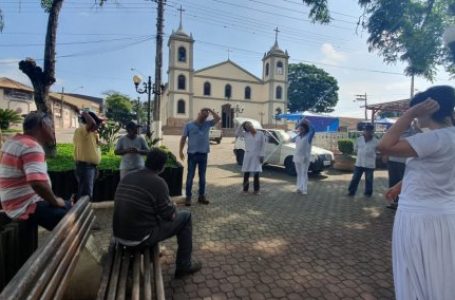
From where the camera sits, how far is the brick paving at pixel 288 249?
3121 millimetres

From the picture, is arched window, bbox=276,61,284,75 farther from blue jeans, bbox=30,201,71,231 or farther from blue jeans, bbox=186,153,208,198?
blue jeans, bbox=30,201,71,231

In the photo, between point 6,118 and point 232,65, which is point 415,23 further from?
point 232,65

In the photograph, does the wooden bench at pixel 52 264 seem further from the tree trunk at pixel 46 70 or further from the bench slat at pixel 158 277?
the tree trunk at pixel 46 70

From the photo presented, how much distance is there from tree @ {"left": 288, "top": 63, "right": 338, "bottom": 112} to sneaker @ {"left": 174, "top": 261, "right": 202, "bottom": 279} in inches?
2264

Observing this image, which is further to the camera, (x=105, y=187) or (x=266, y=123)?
(x=266, y=123)

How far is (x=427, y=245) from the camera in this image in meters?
2.01

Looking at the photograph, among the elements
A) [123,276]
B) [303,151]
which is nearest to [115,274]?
[123,276]

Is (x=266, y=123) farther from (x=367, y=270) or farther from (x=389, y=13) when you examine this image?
(x=367, y=270)

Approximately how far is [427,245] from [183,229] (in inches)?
86.4

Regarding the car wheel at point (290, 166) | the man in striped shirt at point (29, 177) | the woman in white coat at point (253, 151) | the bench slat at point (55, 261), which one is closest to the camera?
the bench slat at point (55, 261)

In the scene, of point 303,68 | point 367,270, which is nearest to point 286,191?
point 367,270

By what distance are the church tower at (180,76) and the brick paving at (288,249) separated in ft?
123

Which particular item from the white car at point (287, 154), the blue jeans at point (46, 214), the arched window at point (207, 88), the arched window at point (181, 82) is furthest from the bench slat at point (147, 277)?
the arched window at point (207, 88)

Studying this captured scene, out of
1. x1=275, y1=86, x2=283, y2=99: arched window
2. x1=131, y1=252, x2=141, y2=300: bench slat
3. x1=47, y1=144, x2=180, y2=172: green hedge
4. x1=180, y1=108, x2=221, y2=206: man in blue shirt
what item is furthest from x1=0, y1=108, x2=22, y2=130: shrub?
x1=275, y1=86, x2=283, y2=99: arched window
